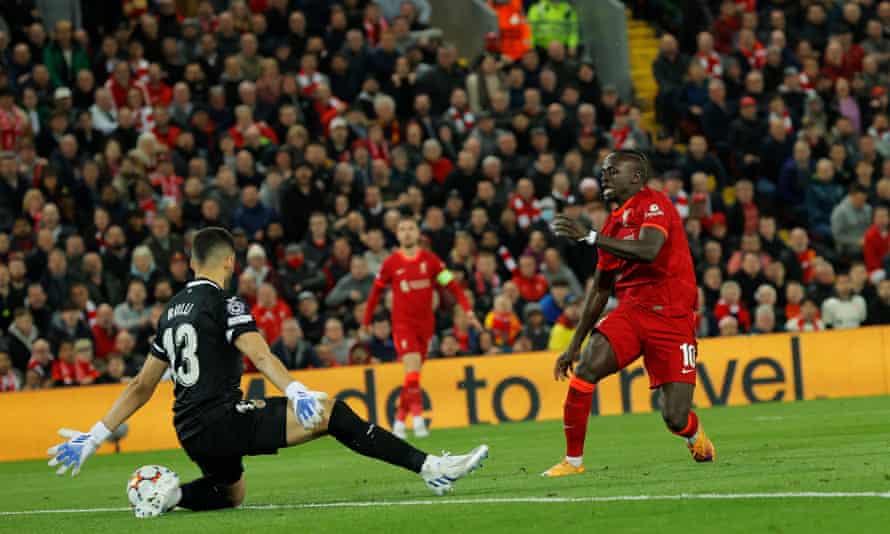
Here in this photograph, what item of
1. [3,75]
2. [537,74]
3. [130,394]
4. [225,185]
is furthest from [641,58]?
[130,394]

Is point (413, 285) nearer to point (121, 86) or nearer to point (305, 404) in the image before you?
point (121, 86)

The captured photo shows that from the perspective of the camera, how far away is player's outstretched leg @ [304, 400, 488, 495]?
9.55 meters

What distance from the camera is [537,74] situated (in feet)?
87.0

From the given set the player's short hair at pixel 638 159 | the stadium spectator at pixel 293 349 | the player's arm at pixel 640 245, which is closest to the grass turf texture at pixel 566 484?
the player's arm at pixel 640 245

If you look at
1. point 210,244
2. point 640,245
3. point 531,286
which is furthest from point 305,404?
point 531,286

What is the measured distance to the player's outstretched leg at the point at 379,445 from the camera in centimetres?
955

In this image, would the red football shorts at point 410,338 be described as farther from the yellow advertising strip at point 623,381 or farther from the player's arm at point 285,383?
the player's arm at point 285,383

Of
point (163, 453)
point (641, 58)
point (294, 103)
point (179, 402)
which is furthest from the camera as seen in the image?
point (641, 58)

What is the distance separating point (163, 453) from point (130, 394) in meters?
9.36

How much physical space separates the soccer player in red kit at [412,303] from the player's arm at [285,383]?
9536mm

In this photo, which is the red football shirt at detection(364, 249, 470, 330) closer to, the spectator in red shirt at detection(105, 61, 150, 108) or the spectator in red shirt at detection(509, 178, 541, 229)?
the spectator in red shirt at detection(509, 178, 541, 229)

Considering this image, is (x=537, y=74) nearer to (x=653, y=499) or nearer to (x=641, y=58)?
(x=641, y=58)

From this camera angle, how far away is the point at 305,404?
29.4 ft

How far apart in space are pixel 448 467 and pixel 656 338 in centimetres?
240
